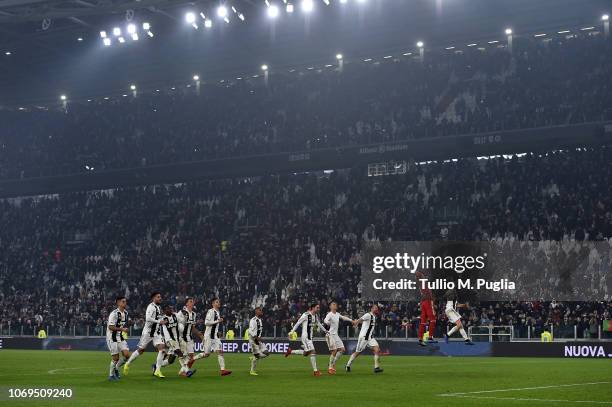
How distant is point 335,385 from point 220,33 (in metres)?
47.9

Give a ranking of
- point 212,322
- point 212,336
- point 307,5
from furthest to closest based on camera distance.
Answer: point 307,5 → point 212,336 → point 212,322

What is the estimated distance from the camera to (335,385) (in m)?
26.4

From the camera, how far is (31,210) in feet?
269

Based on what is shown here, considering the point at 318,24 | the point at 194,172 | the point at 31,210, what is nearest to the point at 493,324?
the point at 318,24

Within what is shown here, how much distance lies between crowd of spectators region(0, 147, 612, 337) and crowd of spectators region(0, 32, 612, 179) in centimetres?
284

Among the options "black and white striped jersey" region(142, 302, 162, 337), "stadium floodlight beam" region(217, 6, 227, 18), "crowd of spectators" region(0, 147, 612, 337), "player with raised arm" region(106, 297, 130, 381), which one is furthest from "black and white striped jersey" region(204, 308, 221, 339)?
"stadium floodlight beam" region(217, 6, 227, 18)

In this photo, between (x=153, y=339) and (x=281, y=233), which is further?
(x=281, y=233)

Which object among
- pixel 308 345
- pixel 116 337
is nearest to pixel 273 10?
pixel 308 345

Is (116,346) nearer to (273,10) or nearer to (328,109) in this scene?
(273,10)

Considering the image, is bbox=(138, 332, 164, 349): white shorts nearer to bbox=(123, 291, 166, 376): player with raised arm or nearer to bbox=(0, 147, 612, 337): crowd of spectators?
bbox=(123, 291, 166, 376): player with raised arm

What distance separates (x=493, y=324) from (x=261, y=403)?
29.4 meters

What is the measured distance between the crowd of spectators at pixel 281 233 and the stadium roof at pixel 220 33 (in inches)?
359

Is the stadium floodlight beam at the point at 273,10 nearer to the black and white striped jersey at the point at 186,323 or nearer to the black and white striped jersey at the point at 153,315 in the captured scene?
the black and white striped jersey at the point at 186,323

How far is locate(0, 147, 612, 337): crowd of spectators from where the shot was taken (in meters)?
55.0
